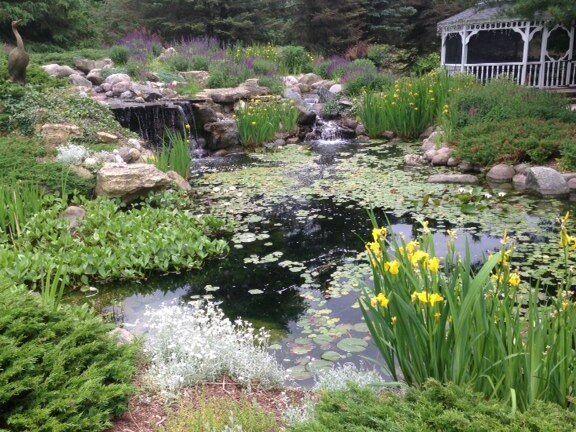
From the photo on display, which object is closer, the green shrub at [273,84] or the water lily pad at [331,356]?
the water lily pad at [331,356]

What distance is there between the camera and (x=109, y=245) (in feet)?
17.9

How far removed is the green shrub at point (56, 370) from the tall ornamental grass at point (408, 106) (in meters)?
9.68

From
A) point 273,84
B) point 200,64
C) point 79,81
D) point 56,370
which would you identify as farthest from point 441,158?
point 200,64

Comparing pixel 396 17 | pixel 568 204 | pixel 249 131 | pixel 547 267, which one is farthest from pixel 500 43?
pixel 547 267

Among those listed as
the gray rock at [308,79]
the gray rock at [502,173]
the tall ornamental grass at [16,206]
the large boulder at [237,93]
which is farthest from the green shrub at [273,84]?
the tall ornamental grass at [16,206]

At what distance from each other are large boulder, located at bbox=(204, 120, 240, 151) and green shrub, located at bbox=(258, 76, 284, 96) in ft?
9.41

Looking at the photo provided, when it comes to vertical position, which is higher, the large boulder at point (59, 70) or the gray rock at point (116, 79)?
the large boulder at point (59, 70)

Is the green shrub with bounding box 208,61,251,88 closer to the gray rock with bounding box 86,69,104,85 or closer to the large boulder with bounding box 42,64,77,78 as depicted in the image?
the gray rock with bounding box 86,69,104,85

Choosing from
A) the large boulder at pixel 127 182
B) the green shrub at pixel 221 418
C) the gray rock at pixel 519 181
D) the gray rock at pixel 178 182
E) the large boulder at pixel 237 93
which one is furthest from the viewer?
the large boulder at pixel 237 93

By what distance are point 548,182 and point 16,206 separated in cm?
651

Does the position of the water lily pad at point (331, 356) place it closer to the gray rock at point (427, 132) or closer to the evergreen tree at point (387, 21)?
the gray rock at point (427, 132)

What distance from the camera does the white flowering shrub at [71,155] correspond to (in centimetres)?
744

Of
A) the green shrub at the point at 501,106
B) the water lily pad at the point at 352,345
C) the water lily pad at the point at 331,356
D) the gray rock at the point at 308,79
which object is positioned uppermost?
the gray rock at the point at 308,79

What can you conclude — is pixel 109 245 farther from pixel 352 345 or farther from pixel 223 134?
pixel 223 134
